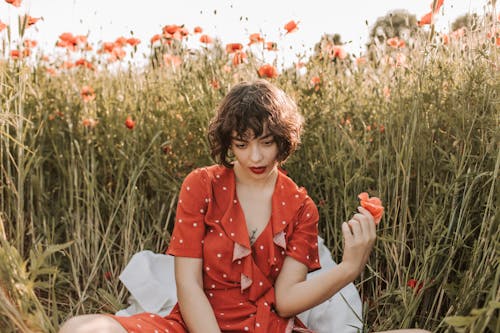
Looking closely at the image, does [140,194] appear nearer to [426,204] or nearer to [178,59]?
[178,59]

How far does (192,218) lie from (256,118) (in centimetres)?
35

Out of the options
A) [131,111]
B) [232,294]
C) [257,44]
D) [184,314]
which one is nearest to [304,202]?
[232,294]

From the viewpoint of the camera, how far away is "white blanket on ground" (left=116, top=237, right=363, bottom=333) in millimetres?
2336

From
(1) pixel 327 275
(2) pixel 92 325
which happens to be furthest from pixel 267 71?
(2) pixel 92 325

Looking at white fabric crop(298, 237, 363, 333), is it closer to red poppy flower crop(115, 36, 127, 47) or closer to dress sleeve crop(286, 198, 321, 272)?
dress sleeve crop(286, 198, 321, 272)

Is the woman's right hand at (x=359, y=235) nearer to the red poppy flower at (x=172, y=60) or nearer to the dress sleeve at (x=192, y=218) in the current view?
the dress sleeve at (x=192, y=218)

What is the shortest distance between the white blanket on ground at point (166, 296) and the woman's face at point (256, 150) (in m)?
0.72

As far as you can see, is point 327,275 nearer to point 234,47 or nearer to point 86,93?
point 234,47

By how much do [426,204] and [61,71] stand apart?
195cm

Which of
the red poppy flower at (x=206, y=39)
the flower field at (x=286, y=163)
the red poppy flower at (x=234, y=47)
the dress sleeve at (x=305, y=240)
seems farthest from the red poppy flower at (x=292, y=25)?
the dress sleeve at (x=305, y=240)

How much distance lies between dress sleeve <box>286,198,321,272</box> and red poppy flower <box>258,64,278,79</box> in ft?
2.43

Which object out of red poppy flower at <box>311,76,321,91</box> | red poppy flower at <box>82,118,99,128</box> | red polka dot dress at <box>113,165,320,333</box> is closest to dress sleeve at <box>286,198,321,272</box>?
red polka dot dress at <box>113,165,320,333</box>

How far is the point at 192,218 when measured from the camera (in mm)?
1919

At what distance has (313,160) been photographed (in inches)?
107
